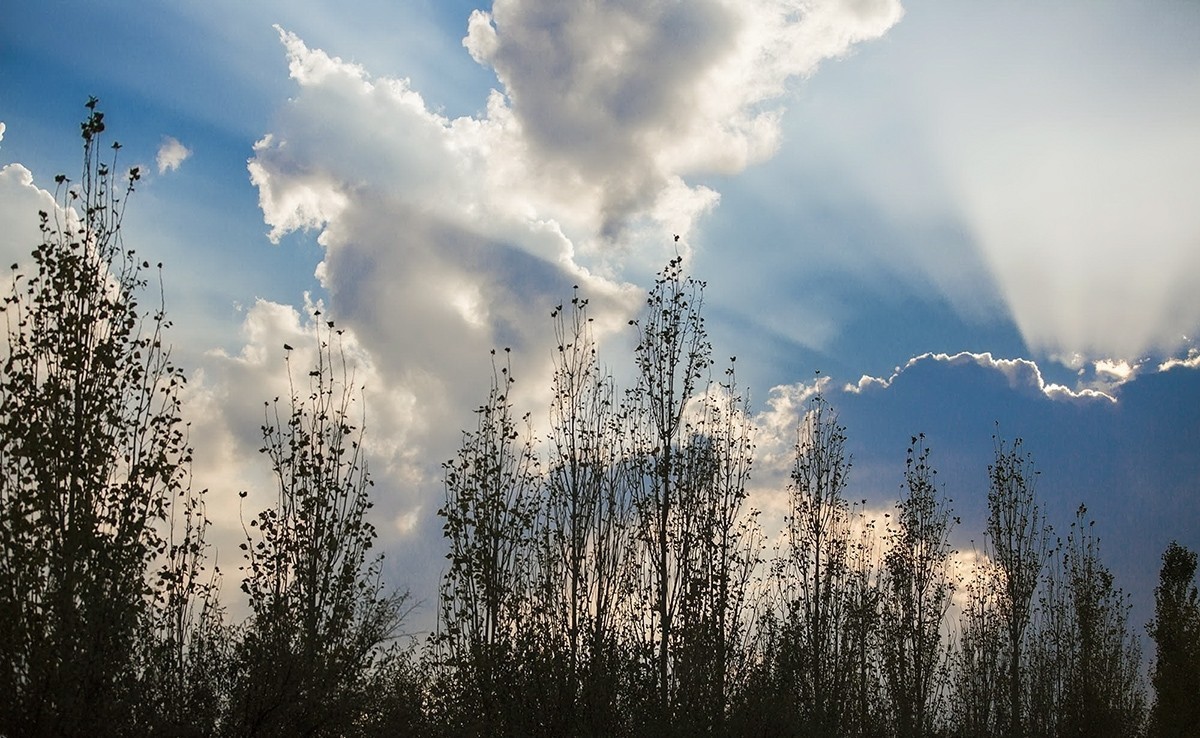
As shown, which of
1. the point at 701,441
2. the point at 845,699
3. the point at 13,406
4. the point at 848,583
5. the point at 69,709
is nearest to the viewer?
the point at 69,709

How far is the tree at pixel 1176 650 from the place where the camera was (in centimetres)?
Answer: 3152

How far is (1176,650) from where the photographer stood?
3469 centimetres

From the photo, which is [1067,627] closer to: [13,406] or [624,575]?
[624,575]

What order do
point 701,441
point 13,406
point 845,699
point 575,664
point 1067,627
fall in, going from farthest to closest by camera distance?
point 1067,627 → point 845,699 → point 701,441 → point 575,664 → point 13,406

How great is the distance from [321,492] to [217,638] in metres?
3.06

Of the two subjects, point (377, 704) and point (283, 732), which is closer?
point (283, 732)

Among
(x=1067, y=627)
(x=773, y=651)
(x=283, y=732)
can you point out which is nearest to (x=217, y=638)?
(x=283, y=732)

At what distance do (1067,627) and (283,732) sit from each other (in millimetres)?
31525

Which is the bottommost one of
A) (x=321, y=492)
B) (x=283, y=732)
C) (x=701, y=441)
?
(x=283, y=732)

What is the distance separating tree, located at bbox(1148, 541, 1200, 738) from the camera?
31.5m

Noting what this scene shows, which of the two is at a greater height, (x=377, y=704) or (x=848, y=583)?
(x=848, y=583)

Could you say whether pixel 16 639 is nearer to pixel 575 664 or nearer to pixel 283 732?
pixel 283 732

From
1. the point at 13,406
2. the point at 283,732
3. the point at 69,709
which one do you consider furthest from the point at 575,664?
the point at 13,406

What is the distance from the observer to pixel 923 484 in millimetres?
30562
